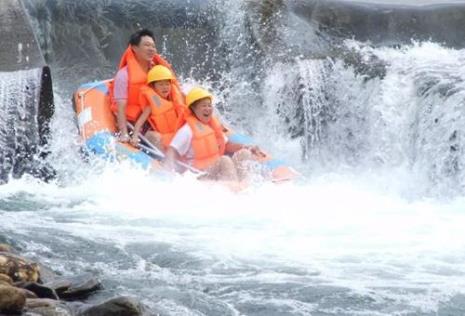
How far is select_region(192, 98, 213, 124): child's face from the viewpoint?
968 centimetres

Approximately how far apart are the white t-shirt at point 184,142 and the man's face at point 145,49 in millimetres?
1198

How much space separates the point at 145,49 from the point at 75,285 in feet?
15.8

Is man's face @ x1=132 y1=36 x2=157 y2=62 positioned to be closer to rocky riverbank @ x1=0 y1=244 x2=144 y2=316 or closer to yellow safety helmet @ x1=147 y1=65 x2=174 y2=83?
yellow safety helmet @ x1=147 y1=65 x2=174 y2=83

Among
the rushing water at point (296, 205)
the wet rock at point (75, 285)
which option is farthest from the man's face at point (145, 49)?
the wet rock at point (75, 285)

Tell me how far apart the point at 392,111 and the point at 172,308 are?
6116 millimetres

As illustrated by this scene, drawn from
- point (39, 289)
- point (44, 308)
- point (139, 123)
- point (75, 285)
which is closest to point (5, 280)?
point (39, 289)

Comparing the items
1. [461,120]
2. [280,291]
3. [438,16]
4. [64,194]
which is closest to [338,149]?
[461,120]

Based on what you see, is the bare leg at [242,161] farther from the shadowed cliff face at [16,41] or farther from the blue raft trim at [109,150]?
the shadowed cliff face at [16,41]

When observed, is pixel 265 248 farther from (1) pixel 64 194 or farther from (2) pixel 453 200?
(2) pixel 453 200

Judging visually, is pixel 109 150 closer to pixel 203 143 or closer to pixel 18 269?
pixel 203 143

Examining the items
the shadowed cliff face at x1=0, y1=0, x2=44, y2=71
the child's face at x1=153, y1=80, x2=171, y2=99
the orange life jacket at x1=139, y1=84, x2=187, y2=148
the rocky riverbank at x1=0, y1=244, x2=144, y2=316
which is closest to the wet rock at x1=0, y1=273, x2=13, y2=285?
the rocky riverbank at x1=0, y1=244, x2=144, y2=316

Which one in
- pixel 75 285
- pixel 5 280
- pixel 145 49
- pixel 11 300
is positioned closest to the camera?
pixel 11 300

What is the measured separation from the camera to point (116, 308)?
5480mm

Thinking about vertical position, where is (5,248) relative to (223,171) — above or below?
below
